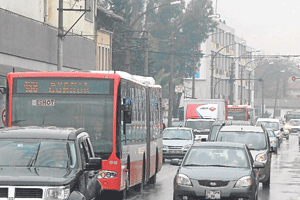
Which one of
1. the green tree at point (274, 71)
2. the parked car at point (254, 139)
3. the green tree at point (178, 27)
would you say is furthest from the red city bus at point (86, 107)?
the green tree at point (274, 71)

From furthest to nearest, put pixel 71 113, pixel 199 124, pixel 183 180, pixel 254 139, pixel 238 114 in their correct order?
pixel 238 114
pixel 199 124
pixel 254 139
pixel 71 113
pixel 183 180

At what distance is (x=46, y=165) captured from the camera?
10508 millimetres

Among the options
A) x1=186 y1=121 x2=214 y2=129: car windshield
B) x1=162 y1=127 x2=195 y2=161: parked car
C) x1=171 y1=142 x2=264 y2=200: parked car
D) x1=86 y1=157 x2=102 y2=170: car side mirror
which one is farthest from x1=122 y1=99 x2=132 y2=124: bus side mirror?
x1=186 y1=121 x2=214 y2=129: car windshield

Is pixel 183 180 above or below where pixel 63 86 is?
below

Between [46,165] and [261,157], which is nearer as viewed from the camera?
[46,165]

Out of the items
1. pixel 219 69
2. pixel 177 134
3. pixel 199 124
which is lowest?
pixel 177 134

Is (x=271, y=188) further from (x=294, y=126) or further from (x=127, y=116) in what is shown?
(x=294, y=126)

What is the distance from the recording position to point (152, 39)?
74.6 m

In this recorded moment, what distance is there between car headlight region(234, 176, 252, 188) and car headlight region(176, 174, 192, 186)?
3.11 ft

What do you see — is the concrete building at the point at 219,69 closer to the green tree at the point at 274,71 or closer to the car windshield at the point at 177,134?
the green tree at the point at 274,71

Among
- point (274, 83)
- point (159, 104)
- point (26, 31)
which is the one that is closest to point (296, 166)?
point (159, 104)

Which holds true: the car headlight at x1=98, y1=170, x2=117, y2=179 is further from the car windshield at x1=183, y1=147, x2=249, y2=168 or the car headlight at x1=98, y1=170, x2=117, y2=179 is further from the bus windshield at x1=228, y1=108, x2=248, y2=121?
the bus windshield at x1=228, y1=108, x2=248, y2=121

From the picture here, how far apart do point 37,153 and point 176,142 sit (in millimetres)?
24868

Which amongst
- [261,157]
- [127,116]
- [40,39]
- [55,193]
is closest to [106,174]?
[127,116]
